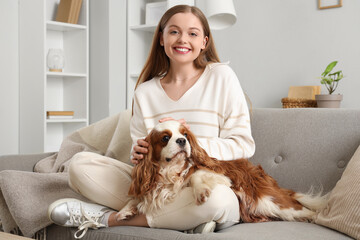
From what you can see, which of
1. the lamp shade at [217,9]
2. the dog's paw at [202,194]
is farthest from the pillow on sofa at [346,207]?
the lamp shade at [217,9]

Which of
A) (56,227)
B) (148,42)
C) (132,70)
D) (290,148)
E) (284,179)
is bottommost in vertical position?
(56,227)

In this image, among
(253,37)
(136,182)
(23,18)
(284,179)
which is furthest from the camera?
(23,18)

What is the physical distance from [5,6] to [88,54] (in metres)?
0.82

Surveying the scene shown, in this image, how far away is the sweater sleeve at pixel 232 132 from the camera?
1744mm

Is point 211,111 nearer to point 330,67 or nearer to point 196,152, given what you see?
point 196,152

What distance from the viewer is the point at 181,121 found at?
1.63 metres

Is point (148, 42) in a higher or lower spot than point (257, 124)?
higher

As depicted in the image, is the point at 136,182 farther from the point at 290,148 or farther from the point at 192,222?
the point at 290,148

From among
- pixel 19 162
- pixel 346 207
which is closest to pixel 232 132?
pixel 346 207

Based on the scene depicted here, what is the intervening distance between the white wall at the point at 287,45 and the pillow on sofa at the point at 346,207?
1.83m

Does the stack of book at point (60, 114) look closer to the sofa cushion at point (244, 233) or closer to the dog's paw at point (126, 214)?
the sofa cushion at point (244, 233)

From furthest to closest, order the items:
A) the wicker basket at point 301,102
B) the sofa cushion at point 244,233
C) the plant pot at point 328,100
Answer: the wicker basket at point 301,102, the plant pot at point 328,100, the sofa cushion at point 244,233

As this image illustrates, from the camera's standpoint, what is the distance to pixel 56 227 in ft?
6.09

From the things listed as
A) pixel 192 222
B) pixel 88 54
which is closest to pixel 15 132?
pixel 88 54
